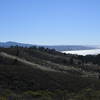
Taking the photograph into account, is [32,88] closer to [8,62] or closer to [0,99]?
[0,99]

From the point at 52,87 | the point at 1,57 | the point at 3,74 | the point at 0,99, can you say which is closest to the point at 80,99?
the point at 0,99

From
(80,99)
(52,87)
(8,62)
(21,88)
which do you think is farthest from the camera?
(8,62)

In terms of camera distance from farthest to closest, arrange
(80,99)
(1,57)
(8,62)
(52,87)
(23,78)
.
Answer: (1,57) < (8,62) < (23,78) < (52,87) < (80,99)

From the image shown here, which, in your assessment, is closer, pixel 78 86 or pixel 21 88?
pixel 21 88

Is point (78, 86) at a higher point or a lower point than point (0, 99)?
lower

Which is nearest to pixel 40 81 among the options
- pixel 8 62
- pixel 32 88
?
pixel 32 88

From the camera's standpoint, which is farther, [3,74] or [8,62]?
[8,62]

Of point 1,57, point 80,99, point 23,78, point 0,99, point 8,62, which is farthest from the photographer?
point 1,57

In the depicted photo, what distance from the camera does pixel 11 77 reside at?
3553 cm

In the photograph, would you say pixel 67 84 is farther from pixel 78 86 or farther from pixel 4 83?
pixel 4 83

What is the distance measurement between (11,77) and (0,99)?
63.3 feet

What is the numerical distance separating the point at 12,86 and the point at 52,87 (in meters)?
5.31

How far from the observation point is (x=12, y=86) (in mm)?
30984

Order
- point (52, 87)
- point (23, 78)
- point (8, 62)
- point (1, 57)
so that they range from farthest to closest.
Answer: point (1, 57)
point (8, 62)
point (23, 78)
point (52, 87)
